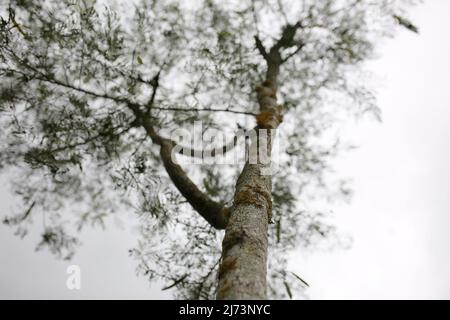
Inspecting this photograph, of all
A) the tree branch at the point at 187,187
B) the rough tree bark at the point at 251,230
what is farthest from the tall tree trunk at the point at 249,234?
the tree branch at the point at 187,187

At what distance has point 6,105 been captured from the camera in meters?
3.59

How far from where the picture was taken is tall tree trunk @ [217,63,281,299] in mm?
1470

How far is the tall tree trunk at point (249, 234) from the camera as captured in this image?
1.47m

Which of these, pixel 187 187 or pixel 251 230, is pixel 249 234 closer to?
pixel 251 230

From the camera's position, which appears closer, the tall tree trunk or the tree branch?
the tall tree trunk

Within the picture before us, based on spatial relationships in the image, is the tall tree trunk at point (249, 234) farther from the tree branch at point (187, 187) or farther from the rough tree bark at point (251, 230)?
the tree branch at point (187, 187)

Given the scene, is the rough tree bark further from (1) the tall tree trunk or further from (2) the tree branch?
(2) the tree branch

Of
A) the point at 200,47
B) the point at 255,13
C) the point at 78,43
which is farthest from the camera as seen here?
the point at 255,13

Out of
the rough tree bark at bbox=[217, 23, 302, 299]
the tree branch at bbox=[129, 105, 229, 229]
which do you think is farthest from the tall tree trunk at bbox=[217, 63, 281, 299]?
the tree branch at bbox=[129, 105, 229, 229]

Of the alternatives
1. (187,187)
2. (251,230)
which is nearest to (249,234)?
(251,230)
